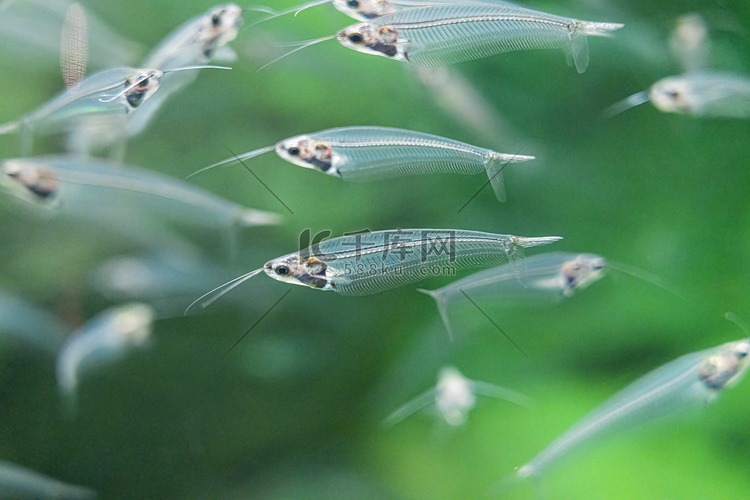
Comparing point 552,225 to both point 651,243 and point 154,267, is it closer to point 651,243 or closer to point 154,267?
point 651,243

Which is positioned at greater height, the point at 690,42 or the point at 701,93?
the point at 690,42

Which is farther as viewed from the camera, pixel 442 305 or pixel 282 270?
pixel 442 305

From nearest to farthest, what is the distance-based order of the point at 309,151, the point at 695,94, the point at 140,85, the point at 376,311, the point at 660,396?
the point at 140,85, the point at 309,151, the point at 660,396, the point at 376,311, the point at 695,94

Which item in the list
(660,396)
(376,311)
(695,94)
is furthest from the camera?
(695,94)

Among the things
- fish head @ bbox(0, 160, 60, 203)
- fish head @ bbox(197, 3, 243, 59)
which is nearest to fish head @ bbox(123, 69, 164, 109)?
fish head @ bbox(197, 3, 243, 59)

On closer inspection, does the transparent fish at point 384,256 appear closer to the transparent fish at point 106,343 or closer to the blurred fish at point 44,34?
the transparent fish at point 106,343

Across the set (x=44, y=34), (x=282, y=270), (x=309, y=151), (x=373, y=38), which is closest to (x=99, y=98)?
(x=44, y=34)

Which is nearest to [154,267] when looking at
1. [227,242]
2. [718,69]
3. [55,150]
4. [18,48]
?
[227,242]

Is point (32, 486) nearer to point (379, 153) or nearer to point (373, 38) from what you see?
point (379, 153)

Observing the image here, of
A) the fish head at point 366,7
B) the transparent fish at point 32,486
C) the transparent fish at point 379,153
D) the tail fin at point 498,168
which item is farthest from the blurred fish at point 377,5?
the transparent fish at point 32,486
